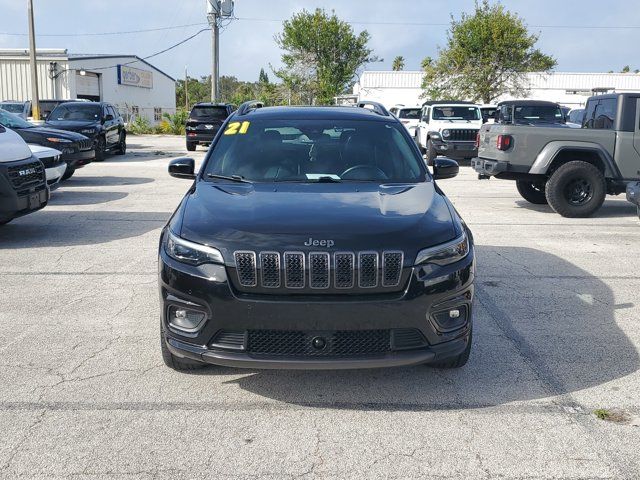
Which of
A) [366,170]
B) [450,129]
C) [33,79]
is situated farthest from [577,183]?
[33,79]

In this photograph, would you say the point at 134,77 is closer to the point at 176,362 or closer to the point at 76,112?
the point at 76,112

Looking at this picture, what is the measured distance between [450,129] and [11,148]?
13.8 m

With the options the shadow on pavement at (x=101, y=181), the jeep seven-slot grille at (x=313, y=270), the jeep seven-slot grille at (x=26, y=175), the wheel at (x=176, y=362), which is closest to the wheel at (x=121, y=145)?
the shadow on pavement at (x=101, y=181)

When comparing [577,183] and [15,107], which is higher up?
[15,107]

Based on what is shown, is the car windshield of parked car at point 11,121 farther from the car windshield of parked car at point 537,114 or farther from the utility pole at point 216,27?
the utility pole at point 216,27

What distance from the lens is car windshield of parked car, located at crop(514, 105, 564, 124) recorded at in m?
17.0

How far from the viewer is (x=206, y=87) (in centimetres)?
10125

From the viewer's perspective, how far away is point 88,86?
164 ft

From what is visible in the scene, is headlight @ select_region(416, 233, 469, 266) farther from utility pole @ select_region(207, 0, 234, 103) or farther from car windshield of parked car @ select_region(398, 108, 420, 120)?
utility pole @ select_region(207, 0, 234, 103)

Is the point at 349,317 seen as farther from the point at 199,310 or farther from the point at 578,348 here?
the point at 578,348

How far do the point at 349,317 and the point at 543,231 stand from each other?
6.55 m

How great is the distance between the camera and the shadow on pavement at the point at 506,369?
3938mm

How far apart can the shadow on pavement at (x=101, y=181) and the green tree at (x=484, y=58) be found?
29170 mm

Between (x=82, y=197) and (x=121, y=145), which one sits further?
(x=121, y=145)
